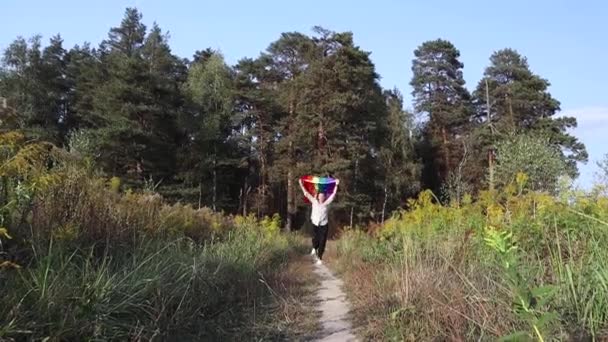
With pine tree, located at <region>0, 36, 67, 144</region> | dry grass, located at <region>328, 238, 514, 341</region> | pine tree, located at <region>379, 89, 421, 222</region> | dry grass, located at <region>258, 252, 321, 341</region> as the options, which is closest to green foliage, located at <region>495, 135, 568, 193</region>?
pine tree, located at <region>379, 89, 421, 222</region>

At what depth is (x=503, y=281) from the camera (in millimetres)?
4008

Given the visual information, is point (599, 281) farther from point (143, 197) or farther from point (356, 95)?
point (356, 95)

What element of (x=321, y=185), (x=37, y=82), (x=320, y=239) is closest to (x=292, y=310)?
(x=320, y=239)

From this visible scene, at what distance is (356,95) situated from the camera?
40.7 metres

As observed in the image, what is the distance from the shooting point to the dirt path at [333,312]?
4910 millimetres

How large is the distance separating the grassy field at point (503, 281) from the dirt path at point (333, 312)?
0.14 meters

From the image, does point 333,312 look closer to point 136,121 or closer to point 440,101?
point 136,121

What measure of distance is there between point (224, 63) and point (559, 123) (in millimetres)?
A: 28397

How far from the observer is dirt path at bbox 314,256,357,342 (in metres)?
4.91

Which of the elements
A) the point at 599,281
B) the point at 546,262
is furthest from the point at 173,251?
the point at 599,281

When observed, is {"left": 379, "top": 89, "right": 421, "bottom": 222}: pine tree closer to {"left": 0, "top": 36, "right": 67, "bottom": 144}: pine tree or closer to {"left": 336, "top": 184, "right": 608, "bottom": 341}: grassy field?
{"left": 0, "top": 36, "right": 67, "bottom": 144}: pine tree

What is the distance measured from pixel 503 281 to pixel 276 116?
143ft

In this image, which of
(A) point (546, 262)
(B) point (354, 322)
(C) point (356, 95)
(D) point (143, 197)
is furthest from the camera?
(C) point (356, 95)

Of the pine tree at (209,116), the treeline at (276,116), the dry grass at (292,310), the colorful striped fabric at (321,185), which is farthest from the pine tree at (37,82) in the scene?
the dry grass at (292,310)
